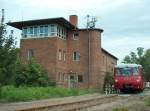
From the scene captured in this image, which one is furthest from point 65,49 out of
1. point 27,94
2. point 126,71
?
point 27,94

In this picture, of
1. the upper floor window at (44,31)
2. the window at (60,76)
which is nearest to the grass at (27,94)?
the window at (60,76)

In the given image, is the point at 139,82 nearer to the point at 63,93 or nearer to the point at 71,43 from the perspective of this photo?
the point at 63,93

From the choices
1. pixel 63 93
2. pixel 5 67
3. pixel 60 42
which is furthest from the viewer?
pixel 60 42

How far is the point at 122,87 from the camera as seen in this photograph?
140 ft

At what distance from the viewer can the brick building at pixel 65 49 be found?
51.7 metres

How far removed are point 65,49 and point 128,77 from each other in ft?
48.2

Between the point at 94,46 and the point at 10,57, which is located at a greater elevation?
the point at 94,46

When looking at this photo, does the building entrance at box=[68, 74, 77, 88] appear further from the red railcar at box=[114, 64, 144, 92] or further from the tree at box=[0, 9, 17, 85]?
the tree at box=[0, 9, 17, 85]

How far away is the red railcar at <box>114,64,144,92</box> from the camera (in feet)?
138

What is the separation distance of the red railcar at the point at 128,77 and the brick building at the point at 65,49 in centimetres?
1057

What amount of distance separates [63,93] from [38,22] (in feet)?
51.0

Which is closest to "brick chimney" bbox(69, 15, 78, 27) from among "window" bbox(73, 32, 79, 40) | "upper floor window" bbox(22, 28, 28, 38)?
"window" bbox(73, 32, 79, 40)

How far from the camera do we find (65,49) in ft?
181

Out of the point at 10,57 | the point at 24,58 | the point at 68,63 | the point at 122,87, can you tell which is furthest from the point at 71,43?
the point at 10,57
